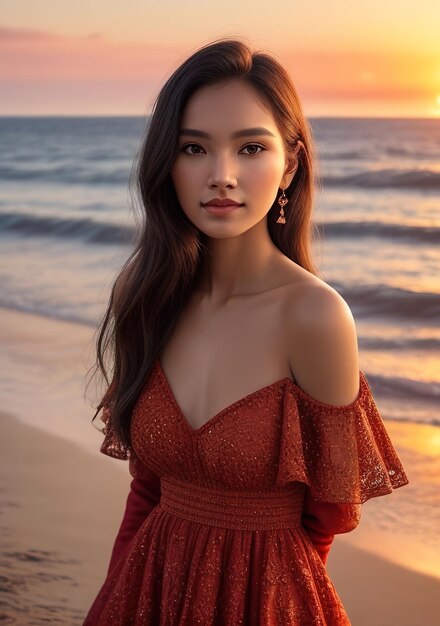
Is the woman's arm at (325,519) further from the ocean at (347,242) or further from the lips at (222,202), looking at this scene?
the ocean at (347,242)

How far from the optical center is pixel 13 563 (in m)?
3.53

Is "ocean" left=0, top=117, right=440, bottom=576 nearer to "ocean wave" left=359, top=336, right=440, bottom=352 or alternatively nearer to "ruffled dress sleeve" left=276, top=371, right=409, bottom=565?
"ocean wave" left=359, top=336, right=440, bottom=352

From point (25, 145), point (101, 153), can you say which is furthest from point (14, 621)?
point (25, 145)

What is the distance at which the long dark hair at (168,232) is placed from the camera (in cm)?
187

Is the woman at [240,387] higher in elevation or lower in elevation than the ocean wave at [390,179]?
lower

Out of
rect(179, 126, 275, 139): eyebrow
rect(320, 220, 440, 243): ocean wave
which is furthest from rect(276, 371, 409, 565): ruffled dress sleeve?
rect(320, 220, 440, 243): ocean wave

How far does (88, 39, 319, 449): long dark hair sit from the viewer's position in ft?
6.14

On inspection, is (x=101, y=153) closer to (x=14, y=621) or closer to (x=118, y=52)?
(x=118, y=52)

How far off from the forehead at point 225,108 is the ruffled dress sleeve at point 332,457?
462mm

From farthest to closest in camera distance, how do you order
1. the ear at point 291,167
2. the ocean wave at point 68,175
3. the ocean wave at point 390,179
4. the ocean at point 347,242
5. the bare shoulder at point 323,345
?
the ocean wave at point 68,175, the ocean wave at point 390,179, the ocean at point 347,242, the ear at point 291,167, the bare shoulder at point 323,345

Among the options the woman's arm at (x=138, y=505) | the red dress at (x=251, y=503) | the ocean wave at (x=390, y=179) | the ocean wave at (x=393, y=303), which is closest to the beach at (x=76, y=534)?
the woman's arm at (x=138, y=505)

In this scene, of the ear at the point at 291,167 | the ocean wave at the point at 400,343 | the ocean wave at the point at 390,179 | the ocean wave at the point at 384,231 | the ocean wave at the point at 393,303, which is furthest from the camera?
the ocean wave at the point at 390,179

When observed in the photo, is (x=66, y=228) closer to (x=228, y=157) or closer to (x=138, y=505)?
(x=138, y=505)

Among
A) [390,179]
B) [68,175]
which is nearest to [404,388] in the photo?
[390,179]
